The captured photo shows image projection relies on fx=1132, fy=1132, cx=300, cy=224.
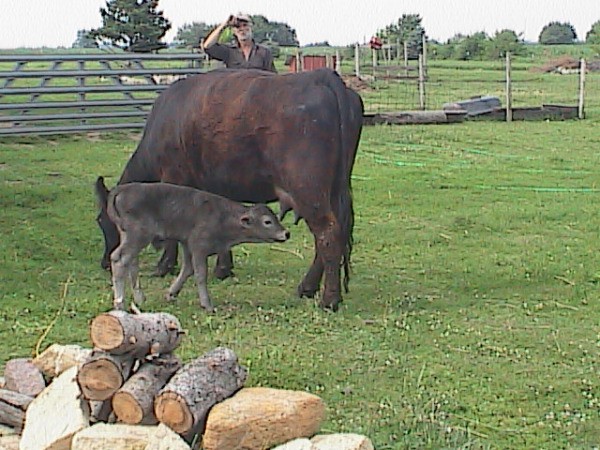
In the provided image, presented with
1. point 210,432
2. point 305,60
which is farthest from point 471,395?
point 305,60

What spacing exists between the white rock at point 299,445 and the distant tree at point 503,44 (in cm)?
5625

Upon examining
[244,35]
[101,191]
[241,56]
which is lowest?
[101,191]

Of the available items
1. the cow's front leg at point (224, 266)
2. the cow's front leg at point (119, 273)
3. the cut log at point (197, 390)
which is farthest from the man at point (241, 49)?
the cut log at point (197, 390)

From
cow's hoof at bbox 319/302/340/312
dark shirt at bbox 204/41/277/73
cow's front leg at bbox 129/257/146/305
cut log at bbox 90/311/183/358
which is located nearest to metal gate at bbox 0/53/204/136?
dark shirt at bbox 204/41/277/73

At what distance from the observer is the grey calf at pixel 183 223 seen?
7.87 m

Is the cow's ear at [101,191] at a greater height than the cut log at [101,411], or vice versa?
the cow's ear at [101,191]

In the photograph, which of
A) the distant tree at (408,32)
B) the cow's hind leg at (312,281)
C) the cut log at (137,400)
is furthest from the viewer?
the distant tree at (408,32)

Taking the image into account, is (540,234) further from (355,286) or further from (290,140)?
(290,140)

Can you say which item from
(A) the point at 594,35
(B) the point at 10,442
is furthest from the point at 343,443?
(A) the point at 594,35

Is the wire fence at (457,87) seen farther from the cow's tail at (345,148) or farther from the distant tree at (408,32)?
the cow's tail at (345,148)

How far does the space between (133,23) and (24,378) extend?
35947 mm

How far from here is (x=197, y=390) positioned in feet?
16.9

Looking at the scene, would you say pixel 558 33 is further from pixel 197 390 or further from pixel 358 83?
pixel 197 390

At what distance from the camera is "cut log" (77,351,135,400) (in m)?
5.23
